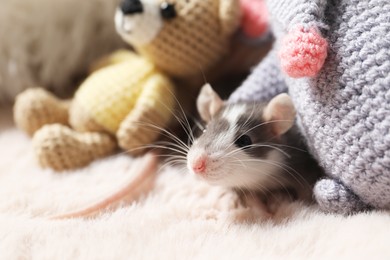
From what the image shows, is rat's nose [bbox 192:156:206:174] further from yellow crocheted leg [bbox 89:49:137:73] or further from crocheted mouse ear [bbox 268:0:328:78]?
yellow crocheted leg [bbox 89:49:137:73]

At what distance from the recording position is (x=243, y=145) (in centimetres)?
80

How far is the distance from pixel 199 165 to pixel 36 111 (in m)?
0.39

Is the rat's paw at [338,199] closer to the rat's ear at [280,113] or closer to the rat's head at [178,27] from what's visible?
the rat's ear at [280,113]

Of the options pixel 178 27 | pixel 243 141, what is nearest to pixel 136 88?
pixel 178 27

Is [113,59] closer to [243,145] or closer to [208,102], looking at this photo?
[208,102]

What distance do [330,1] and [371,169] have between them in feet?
0.79

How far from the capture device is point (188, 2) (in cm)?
92

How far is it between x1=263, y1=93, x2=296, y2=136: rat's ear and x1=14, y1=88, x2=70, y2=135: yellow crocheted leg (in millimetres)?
417

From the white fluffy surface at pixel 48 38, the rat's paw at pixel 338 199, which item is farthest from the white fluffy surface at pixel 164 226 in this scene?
the white fluffy surface at pixel 48 38

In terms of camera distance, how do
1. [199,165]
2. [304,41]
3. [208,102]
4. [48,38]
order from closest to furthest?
1. [304,41]
2. [199,165]
3. [208,102]
4. [48,38]

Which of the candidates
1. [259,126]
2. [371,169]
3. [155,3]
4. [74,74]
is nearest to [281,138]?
[259,126]

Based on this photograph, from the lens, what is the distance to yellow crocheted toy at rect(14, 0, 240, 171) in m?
0.90

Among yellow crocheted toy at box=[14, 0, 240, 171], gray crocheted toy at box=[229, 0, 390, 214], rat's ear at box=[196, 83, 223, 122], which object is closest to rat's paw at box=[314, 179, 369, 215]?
gray crocheted toy at box=[229, 0, 390, 214]

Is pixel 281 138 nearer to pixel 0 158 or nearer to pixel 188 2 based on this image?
pixel 188 2
